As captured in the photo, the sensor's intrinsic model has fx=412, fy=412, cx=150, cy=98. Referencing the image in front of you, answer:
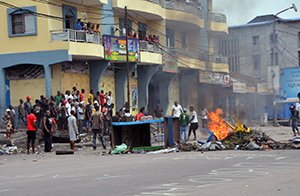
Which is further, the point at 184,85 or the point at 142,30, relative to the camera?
the point at 184,85

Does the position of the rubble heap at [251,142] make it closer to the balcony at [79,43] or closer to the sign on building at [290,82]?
the balcony at [79,43]

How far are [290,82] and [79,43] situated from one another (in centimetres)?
2788

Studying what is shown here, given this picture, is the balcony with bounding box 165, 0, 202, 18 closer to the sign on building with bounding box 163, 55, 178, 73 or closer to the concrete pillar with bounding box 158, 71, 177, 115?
the sign on building with bounding box 163, 55, 178, 73

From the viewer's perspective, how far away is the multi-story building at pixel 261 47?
5134 cm

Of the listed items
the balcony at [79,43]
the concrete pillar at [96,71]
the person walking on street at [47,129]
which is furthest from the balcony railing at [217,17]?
the person walking on street at [47,129]

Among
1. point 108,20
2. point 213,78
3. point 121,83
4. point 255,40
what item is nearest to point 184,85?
point 213,78

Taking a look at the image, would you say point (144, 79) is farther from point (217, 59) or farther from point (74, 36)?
point (217, 59)

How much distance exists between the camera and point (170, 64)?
2914cm

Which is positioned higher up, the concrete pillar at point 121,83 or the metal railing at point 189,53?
the metal railing at point 189,53

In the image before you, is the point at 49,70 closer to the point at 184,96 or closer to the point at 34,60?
the point at 34,60

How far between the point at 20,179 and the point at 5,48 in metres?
14.0

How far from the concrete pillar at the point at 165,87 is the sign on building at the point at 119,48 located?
628cm

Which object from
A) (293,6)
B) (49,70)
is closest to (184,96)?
(293,6)

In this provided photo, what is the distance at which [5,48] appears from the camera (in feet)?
70.4
